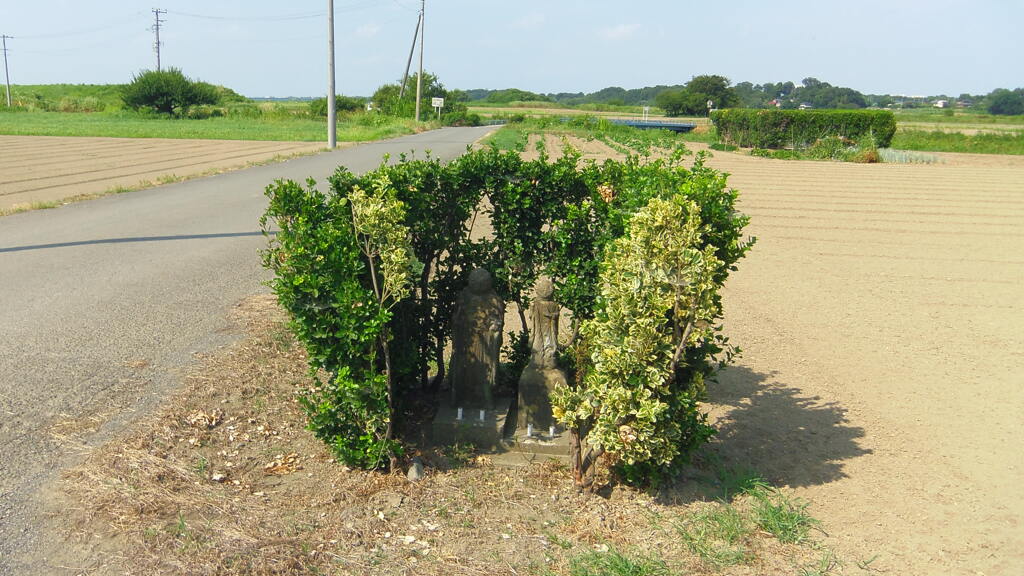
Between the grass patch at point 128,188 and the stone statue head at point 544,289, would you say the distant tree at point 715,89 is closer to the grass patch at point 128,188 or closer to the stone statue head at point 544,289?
the grass patch at point 128,188

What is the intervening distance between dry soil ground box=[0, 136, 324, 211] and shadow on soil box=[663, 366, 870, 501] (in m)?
12.7

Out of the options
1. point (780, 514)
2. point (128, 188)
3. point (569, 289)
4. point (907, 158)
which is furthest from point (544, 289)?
point (907, 158)

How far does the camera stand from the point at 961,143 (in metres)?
44.8

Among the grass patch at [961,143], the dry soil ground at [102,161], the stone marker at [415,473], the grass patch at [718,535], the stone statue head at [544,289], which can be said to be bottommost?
the grass patch at [718,535]

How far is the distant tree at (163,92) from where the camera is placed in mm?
59312

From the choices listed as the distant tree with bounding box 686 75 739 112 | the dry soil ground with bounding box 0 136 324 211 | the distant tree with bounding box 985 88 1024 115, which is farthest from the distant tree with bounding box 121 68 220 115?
the distant tree with bounding box 985 88 1024 115

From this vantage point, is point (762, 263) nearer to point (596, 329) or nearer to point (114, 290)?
point (596, 329)

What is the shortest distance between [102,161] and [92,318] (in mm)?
19002

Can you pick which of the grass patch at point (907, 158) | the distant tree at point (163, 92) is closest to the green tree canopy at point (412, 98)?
the distant tree at point (163, 92)

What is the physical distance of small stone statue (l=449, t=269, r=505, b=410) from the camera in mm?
5102

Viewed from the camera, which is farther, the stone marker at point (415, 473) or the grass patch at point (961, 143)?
the grass patch at point (961, 143)

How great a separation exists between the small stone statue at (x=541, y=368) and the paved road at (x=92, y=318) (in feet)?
8.35

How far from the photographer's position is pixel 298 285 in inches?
168

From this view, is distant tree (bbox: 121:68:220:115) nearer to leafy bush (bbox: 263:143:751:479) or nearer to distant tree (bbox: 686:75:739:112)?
leafy bush (bbox: 263:143:751:479)
